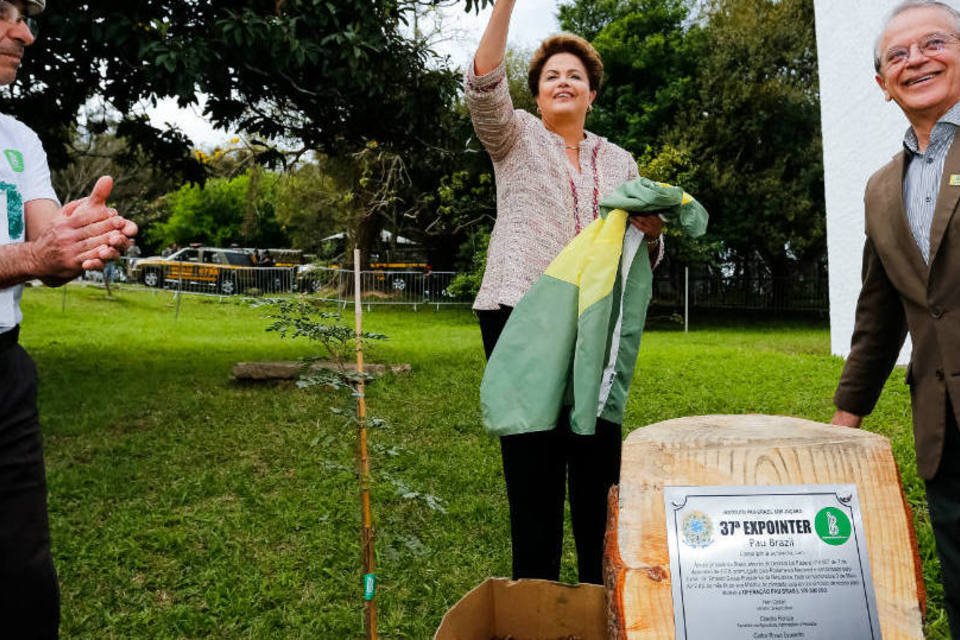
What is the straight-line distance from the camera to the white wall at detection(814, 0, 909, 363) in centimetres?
941

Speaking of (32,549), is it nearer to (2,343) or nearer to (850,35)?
(2,343)

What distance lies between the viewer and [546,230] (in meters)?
2.47

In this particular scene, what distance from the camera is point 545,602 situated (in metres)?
2.12

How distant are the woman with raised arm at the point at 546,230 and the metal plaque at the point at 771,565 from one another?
0.79 m

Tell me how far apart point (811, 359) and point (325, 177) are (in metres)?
17.4

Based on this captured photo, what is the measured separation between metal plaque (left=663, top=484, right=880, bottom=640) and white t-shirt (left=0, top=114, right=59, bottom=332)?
1.65 metres

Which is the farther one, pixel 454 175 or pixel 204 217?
pixel 204 217

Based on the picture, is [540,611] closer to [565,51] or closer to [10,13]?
[565,51]

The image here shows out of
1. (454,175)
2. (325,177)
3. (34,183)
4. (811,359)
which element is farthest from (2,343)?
(325,177)

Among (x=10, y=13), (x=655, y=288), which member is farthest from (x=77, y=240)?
(x=655, y=288)

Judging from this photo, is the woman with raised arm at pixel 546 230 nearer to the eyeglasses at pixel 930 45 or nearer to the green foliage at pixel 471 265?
the eyeglasses at pixel 930 45

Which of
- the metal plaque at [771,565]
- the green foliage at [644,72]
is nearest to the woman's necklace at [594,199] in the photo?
the metal plaque at [771,565]

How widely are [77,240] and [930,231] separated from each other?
204cm

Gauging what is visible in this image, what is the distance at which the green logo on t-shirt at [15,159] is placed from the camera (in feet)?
6.35
